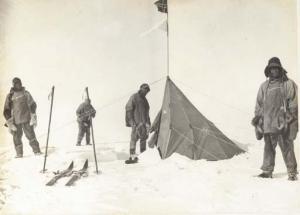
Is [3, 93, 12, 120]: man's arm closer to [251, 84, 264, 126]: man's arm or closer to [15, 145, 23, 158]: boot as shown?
[15, 145, 23, 158]: boot

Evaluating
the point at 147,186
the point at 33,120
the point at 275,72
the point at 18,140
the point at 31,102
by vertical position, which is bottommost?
the point at 147,186

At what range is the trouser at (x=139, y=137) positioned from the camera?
2.29 meters

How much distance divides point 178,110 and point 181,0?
2.01 feet

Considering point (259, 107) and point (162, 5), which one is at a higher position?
point (162, 5)

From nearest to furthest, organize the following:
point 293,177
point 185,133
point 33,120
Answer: point 293,177 → point 185,133 → point 33,120

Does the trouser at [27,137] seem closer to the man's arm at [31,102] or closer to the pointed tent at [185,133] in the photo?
the man's arm at [31,102]

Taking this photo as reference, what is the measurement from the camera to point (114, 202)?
7.15ft

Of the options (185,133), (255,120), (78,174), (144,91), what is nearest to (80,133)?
(78,174)

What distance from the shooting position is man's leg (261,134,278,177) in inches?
84.7

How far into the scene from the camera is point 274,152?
217 cm

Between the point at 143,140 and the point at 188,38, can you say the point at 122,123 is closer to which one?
the point at 143,140

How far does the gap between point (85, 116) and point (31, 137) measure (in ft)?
1.10

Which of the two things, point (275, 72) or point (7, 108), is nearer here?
point (275, 72)

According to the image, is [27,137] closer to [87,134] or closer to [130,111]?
[87,134]
